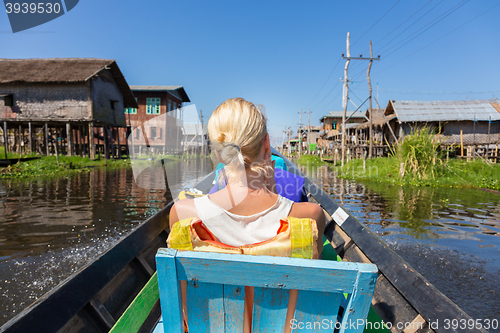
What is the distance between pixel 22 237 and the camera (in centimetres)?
490

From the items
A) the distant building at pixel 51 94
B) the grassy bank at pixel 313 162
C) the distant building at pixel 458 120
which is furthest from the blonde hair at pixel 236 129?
the grassy bank at pixel 313 162

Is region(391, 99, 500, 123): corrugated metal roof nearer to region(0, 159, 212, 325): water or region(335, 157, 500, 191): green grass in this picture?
region(335, 157, 500, 191): green grass

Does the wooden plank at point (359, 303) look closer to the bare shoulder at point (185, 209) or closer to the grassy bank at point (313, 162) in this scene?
the bare shoulder at point (185, 209)

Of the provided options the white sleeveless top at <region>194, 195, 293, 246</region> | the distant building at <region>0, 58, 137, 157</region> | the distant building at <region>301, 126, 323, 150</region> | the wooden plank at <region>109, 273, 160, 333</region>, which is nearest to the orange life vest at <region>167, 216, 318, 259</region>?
the white sleeveless top at <region>194, 195, 293, 246</region>

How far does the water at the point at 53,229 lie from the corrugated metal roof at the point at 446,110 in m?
18.6

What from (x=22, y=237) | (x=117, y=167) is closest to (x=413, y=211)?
(x=22, y=237)

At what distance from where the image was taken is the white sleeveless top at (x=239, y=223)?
4.59 ft

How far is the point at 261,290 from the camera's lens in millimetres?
1123

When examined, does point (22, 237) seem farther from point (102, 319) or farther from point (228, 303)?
point (228, 303)

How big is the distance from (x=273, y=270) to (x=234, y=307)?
28 cm

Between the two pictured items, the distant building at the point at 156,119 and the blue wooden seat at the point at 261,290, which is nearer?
the blue wooden seat at the point at 261,290

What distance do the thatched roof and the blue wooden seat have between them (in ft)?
69.1

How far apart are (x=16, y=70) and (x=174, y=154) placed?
46.9 feet

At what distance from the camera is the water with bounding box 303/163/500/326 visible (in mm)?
3467
